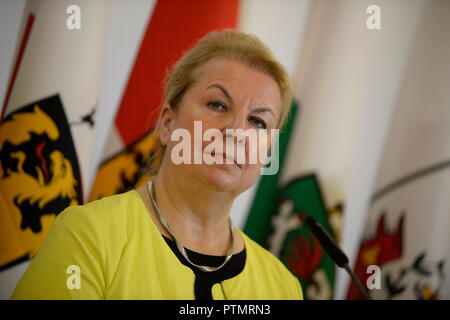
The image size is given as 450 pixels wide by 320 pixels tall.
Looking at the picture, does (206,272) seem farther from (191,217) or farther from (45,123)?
(45,123)

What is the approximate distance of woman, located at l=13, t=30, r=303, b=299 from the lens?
2.45 feet

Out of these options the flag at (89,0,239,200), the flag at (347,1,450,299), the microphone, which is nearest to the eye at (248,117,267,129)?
the microphone

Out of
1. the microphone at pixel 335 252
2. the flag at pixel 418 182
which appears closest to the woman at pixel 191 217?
the microphone at pixel 335 252

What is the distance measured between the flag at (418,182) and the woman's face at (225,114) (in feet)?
1.77

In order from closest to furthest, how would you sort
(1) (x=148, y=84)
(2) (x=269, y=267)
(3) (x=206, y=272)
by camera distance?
(3) (x=206, y=272)
(2) (x=269, y=267)
(1) (x=148, y=84)

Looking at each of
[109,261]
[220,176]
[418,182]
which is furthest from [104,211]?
[418,182]

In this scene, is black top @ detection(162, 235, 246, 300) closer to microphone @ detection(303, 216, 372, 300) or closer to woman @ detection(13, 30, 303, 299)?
woman @ detection(13, 30, 303, 299)

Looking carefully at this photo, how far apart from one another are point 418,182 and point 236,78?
0.70 metres

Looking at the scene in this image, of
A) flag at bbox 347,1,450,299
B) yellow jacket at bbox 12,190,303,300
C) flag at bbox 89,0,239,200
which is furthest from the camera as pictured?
flag at bbox 347,1,450,299

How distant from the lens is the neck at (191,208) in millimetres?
885

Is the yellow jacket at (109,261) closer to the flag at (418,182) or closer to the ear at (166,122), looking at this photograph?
the ear at (166,122)

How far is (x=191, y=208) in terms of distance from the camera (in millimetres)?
904

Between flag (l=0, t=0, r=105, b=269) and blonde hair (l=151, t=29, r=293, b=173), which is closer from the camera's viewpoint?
blonde hair (l=151, t=29, r=293, b=173)

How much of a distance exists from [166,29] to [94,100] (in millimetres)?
271
